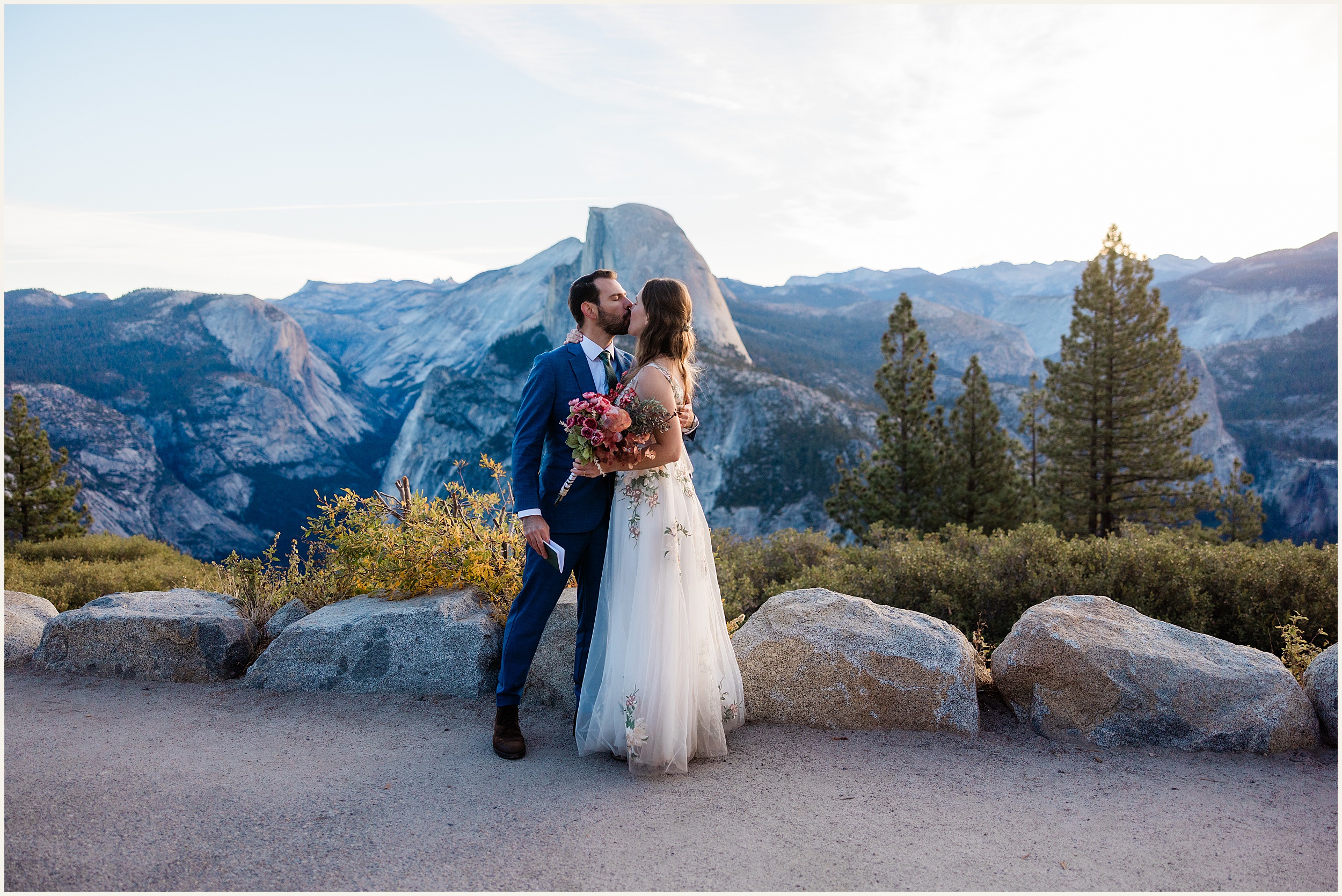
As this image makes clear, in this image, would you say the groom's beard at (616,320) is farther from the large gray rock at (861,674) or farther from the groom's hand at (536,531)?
the large gray rock at (861,674)

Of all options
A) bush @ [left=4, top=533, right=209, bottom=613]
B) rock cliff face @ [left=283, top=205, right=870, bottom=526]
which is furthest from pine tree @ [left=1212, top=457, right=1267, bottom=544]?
bush @ [left=4, top=533, right=209, bottom=613]

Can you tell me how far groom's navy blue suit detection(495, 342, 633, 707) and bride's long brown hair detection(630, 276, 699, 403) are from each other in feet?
1.44

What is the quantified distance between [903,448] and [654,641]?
1692 centimetres

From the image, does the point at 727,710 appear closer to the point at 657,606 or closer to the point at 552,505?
the point at 657,606

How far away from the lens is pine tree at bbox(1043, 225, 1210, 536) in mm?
Result: 21375

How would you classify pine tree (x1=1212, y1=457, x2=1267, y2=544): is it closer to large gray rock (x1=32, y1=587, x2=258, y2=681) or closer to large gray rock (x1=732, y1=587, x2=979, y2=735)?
large gray rock (x1=732, y1=587, x2=979, y2=735)

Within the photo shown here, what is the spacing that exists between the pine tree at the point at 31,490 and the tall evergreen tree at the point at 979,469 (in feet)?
88.7

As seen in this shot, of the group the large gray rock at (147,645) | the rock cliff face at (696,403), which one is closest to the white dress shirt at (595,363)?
the large gray rock at (147,645)

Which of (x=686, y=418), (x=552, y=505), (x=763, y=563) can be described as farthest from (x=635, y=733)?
(x=763, y=563)

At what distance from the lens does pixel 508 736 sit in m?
4.39

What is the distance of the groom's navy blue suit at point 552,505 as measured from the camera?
4.39 m

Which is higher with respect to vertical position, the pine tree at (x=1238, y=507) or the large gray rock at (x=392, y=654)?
the large gray rock at (x=392, y=654)

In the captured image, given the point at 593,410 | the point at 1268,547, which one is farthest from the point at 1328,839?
the point at 1268,547

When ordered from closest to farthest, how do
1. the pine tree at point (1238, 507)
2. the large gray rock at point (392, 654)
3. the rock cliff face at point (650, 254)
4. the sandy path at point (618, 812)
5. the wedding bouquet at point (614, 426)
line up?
1. the sandy path at point (618, 812)
2. the wedding bouquet at point (614, 426)
3. the large gray rock at point (392, 654)
4. the pine tree at point (1238, 507)
5. the rock cliff face at point (650, 254)
